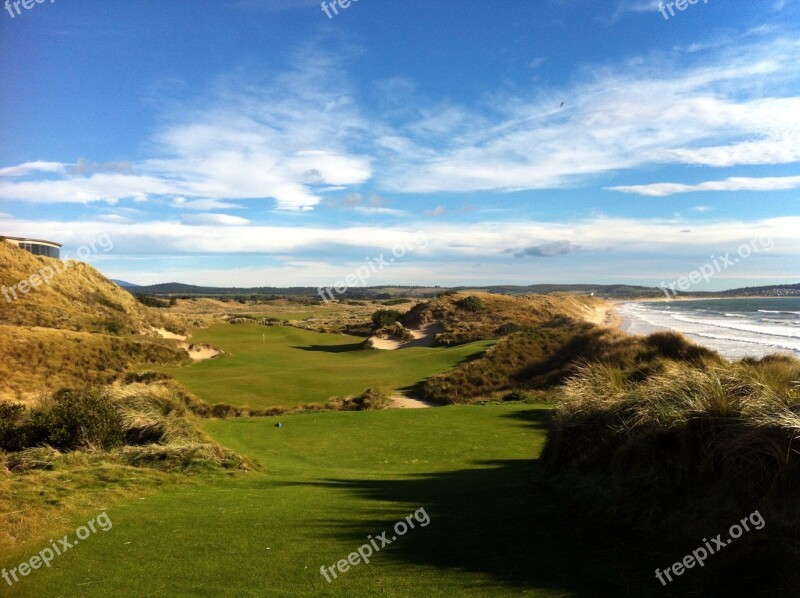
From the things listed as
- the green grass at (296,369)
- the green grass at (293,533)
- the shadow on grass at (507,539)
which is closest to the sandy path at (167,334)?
the green grass at (296,369)

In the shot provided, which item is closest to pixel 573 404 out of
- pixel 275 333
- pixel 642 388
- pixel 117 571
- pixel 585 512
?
pixel 642 388

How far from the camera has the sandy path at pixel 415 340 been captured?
140ft

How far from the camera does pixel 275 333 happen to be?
157ft

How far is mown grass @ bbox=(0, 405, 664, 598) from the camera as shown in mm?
4793

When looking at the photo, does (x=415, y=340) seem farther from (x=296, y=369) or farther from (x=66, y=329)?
(x=66, y=329)

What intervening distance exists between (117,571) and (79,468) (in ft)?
15.0

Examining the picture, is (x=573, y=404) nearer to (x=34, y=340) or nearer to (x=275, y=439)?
(x=275, y=439)

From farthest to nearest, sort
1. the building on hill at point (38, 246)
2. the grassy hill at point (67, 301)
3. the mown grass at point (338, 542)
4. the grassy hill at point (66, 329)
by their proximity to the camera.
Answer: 1. the building on hill at point (38, 246)
2. the grassy hill at point (67, 301)
3. the grassy hill at point (66, 329)
4. the mown grass at point (338, 542)

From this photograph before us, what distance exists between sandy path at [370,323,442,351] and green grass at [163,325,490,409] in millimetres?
1725

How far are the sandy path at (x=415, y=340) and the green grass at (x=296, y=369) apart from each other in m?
1.72

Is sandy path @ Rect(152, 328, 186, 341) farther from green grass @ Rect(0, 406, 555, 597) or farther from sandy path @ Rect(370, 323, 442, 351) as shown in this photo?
green grass @ Rect(0, 406, 555, 597)

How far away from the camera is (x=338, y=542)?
590 centimetres

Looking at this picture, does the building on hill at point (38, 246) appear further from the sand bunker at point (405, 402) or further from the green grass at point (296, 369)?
the sand bunker at point (405, 402)

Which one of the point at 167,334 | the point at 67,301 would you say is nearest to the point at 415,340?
the point at 167,334
